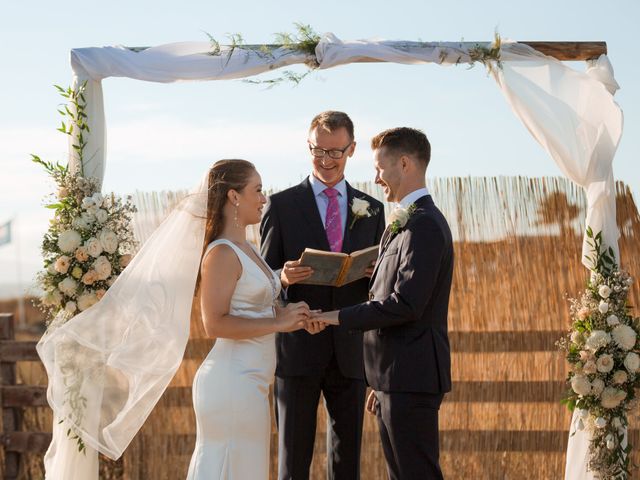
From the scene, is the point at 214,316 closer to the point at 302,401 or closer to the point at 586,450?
the point at 302,401

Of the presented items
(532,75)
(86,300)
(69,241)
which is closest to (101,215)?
(69,241)

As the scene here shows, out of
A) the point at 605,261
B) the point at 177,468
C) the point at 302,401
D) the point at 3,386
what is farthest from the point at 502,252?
the point at 3,386

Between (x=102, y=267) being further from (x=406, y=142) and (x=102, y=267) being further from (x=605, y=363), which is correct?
(x=605, y=363)

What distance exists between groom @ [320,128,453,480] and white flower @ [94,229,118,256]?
1819mm

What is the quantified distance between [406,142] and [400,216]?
334mm

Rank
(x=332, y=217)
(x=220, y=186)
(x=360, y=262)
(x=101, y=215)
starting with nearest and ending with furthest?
1. (x=220, y=186)
2. (x=360, y=262)
3. (x=332, y=217)
4. (x=101, y=215)

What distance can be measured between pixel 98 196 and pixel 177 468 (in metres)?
2.47

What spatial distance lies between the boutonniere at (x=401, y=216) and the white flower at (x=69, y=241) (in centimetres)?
214

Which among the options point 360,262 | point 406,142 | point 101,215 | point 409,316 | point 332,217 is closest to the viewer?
point 409,316

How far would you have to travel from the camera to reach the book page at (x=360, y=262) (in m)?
4.53

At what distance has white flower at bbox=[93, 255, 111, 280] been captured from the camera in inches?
213

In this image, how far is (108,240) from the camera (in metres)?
5.48

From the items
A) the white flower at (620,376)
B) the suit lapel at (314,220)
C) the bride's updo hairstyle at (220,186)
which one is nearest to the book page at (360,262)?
the suit lapel at (314,220)

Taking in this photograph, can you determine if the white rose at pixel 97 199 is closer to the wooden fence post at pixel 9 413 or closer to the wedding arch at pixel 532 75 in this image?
the wedding arch at pixel 532 75
